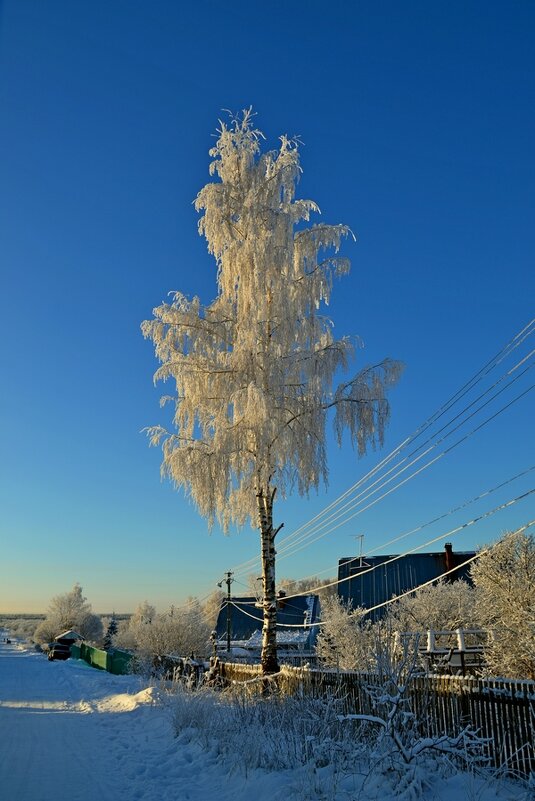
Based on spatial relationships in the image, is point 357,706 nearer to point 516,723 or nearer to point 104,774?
point 516,723

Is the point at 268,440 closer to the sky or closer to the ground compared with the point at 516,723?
closer to the sky

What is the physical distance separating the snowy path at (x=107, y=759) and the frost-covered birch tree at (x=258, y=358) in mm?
3731

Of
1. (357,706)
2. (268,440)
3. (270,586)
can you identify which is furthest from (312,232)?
(357,706)

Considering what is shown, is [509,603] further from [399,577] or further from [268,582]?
[399,577]

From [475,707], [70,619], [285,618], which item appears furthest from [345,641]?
[70,619]

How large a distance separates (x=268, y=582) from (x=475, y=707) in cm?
574

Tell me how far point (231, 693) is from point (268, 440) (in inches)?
228

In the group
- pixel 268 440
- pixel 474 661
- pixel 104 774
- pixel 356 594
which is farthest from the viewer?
pixel 356 594

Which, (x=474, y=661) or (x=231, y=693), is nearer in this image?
(x=231, y=693)

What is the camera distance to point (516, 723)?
8359 millimetres

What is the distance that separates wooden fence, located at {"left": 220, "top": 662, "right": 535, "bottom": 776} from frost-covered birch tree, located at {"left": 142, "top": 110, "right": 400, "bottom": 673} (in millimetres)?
4445

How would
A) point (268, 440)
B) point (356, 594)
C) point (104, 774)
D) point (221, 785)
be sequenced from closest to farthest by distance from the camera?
1. point (221, 785)
2. point (104, 774)
3. point (268, 440)
4. point (356, 594)

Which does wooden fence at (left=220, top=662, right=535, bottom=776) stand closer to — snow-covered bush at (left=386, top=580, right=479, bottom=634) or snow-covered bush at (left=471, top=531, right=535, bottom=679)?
snow-covered bush at (left=471, top=531, right=535, bottom=679)

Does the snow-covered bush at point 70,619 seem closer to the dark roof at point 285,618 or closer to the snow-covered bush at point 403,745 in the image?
the dark roof at point 285,618
